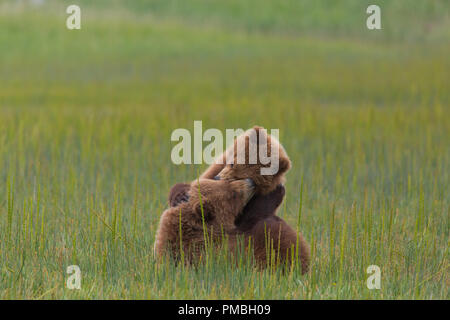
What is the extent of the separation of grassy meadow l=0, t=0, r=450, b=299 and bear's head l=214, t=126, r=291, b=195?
201 mm

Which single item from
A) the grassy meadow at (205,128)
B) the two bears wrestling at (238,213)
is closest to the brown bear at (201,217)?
the two bears wrestling at (238,213)

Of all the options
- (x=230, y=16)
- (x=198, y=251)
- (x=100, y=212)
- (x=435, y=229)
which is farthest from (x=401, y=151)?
(x=230, y=16)

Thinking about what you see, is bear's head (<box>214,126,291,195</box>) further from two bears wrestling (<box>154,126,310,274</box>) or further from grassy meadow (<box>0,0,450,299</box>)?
grassy meadow (<box>0,0,450,299</box>)

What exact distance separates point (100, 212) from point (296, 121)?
4343mm

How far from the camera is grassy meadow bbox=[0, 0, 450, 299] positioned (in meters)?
3.60

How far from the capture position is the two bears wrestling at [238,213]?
3461 mm

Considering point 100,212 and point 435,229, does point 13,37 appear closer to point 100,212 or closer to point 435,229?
point 100,212

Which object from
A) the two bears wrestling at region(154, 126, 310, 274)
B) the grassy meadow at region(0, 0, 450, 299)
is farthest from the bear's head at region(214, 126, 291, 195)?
the grassy meadow at region(0, 0, 450, 299)

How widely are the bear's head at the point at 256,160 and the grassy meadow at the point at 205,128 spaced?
20cm

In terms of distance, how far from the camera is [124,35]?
1839cm

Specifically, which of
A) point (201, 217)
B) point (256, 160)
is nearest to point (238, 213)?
point (201, 217)

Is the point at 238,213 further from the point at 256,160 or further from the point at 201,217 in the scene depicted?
the point at 256,160

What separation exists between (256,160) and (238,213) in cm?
31

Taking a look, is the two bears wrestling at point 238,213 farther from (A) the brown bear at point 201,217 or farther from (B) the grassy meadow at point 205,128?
(B) the grassy meadow at point 205,128
